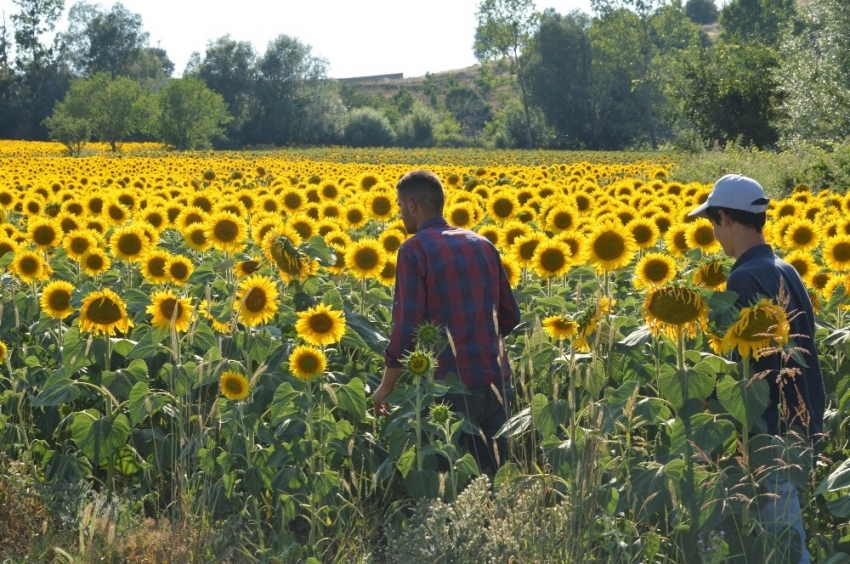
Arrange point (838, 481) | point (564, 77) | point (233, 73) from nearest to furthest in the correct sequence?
point (838, 481) < point (564, 77) < point (233, 73)

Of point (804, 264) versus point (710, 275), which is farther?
point (804, 264)

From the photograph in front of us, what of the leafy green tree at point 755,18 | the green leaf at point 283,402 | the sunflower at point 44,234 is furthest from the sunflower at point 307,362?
the leafy green tree at point 755,18

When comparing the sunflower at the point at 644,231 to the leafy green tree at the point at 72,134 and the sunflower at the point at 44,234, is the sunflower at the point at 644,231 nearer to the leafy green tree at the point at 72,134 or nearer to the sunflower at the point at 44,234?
the sunflower at the point at 44,234

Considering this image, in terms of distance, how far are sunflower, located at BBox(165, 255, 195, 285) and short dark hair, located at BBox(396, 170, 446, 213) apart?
1.78 m

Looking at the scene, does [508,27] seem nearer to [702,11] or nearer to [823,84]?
[823,84]

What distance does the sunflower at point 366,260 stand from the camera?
6.34 m

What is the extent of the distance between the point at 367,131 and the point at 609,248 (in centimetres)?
7079

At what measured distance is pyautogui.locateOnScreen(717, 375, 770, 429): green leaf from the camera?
369 centimetres

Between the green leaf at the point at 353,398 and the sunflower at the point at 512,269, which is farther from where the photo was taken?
the sunflower at the point at 512,269

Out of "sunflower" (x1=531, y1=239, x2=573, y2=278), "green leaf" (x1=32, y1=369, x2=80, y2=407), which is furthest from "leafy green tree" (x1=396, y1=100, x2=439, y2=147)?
"green leaf" (x1=32, y1=369, x2=80, y2=407)

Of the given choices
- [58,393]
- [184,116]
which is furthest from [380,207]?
[184,116]

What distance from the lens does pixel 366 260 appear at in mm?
6348

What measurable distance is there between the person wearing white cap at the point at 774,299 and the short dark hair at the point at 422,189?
137cm

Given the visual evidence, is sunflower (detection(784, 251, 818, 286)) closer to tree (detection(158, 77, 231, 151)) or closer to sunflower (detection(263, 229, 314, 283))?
sunflower (detection(263, 229, 314, 283))
